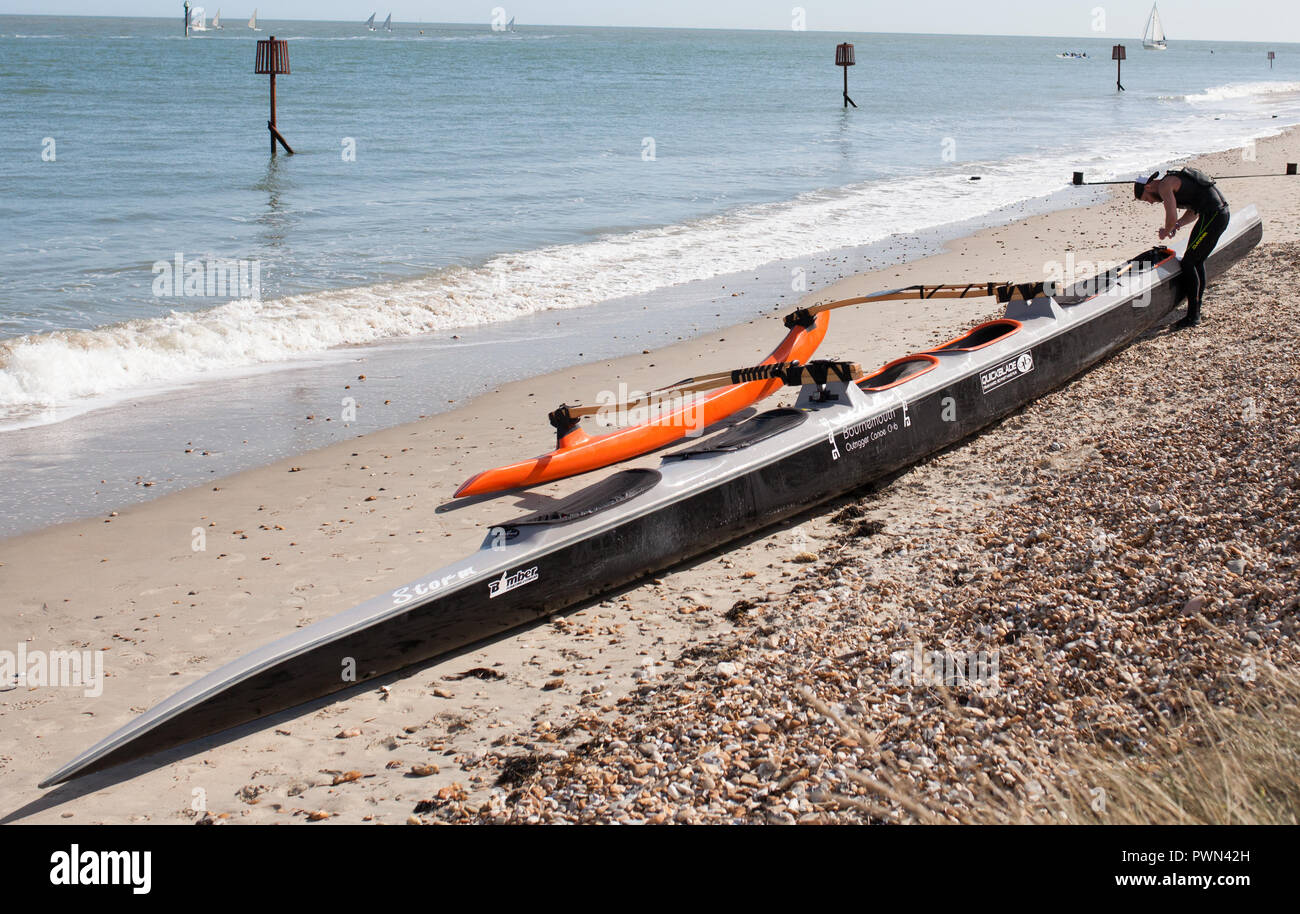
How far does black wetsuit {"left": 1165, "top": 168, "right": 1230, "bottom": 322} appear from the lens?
25.6 ft

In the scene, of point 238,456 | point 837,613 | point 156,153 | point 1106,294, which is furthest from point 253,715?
point 156,153

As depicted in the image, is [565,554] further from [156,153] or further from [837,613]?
[156,153]

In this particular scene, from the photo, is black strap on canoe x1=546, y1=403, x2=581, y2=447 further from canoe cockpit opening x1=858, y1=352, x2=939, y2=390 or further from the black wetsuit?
the black wetsuit

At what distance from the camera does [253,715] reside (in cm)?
390

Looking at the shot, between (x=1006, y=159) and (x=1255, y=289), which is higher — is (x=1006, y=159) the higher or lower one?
the higher one

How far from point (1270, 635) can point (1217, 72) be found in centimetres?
7355

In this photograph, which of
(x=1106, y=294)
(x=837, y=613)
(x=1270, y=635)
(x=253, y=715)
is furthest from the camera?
(x=1106, y=294)

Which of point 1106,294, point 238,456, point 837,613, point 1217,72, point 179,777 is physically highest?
point 1217,72

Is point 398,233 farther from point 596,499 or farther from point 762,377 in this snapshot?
point 596,499

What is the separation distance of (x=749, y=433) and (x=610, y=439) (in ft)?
3.23

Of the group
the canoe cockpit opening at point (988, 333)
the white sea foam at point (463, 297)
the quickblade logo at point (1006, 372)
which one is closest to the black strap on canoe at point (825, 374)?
the quickblade logo at point (1006, 372)
